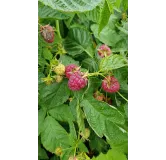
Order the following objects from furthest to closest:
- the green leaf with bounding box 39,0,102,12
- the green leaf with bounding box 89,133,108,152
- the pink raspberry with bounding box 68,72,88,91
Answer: the green leaf with bounding box 89,133,108,152, the pink raspberry with bounding box 68,72,88,91, the green leaf with bounding box 39,0,102,12

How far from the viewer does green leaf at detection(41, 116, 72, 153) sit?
2.56 ft

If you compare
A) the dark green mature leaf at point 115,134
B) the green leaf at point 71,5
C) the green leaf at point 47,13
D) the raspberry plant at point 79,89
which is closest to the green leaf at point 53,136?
the raspberry plant at point 79,89

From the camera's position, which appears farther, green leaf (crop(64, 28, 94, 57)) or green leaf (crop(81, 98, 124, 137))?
green leaf (crop(64, 28, 94, 57))

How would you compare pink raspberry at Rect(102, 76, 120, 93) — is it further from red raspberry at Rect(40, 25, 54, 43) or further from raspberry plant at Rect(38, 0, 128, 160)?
red raspberry at Rect(40, 25, 54, 43)

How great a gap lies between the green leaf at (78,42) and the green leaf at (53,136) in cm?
18

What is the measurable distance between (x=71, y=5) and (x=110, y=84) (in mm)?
291

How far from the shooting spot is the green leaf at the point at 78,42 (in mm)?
847

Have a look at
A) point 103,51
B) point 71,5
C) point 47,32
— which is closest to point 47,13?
point 47,32

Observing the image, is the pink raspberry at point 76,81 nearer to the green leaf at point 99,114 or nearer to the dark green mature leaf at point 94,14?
the green leaf at point 99,114

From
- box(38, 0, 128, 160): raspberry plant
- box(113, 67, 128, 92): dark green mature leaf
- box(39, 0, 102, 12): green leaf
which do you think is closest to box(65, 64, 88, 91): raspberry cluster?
box(38, 0, 128, 160): raspberry plant

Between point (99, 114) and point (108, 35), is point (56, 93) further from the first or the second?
point (108, 35)

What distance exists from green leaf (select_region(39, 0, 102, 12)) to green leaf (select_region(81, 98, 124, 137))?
28 centimetres

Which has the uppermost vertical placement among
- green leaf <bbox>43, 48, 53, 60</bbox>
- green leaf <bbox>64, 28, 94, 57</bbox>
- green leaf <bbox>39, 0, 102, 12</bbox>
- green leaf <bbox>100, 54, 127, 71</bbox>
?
green leaf <bbox>39, 0, 102, 12</bbox>
